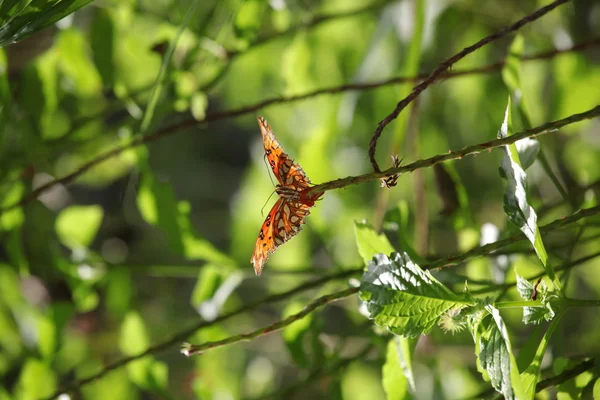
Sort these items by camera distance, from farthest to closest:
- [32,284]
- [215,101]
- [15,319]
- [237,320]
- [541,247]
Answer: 1. [215,101]
2. [32,284]
3. [237,320]
4. [15,319]
5. [541,247]

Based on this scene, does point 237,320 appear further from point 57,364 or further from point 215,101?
point 215,101

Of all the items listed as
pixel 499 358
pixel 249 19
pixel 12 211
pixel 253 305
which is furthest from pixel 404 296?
pixel 12 211

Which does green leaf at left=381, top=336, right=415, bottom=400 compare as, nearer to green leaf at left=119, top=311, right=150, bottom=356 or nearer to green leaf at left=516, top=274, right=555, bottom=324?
green leaf at left=516, top=274, right=555, bottom=324

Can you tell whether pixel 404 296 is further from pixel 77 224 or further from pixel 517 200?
pixel 77 224

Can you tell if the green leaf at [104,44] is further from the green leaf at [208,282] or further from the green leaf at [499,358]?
the green leaf at [499,358]

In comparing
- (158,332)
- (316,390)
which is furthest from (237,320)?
(316,390)

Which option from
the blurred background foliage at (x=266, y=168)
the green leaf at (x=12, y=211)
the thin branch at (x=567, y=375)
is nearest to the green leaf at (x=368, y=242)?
the blurred background foliage at (x=266, y=168)
